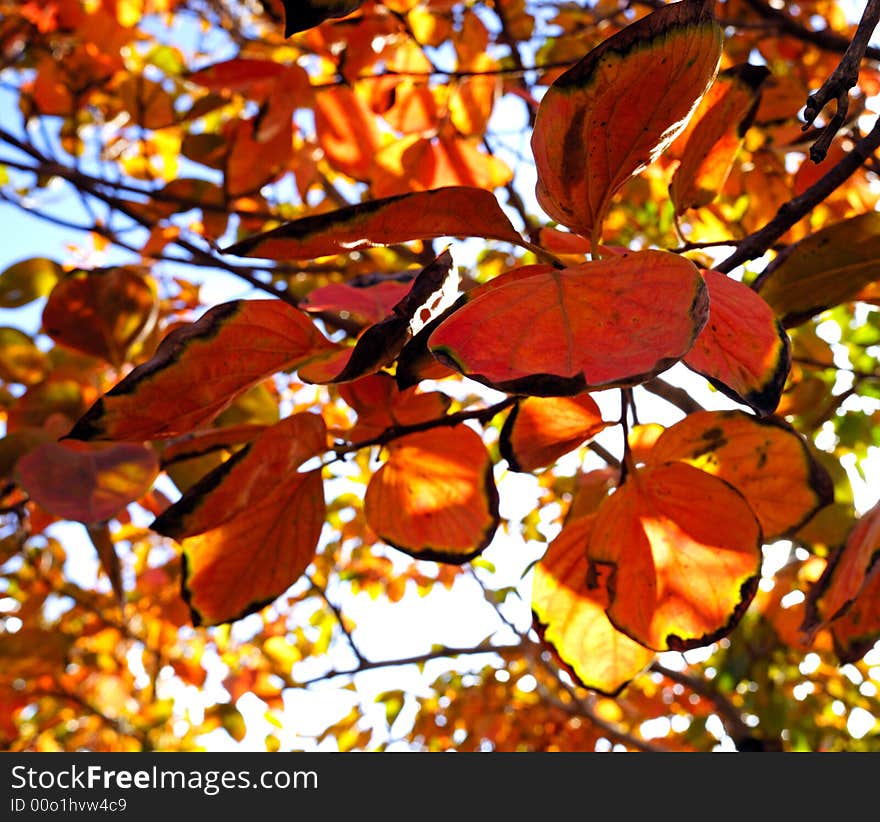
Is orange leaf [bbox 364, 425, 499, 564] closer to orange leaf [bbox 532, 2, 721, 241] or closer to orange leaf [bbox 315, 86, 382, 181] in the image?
orange leaf [bbox 532, 2, 721, 241]

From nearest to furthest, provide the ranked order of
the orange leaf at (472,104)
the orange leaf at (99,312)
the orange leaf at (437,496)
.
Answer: the orange leaf at (437,496) < the orange leaf at (99,312) < the orange leaf at (472,104)

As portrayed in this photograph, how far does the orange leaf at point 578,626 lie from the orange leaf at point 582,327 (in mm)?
298

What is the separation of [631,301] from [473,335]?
7 cm

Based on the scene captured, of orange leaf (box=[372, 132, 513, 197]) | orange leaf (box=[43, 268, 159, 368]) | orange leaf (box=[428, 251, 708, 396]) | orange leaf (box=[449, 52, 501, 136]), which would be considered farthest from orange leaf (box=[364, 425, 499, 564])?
orange leaf (box=[449, 52, 501, 136])

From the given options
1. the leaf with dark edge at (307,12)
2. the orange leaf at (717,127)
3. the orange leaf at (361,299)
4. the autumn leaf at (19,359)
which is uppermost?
the autumn leaf at (19,359)

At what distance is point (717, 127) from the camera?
0.59 meters

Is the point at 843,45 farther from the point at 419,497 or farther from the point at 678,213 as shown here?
the point at 419,497

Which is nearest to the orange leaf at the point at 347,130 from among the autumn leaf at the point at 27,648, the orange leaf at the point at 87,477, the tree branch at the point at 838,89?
the orange leaf at the point at 87,477

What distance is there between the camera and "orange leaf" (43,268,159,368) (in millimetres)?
940

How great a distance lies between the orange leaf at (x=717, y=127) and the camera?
1.94 feet

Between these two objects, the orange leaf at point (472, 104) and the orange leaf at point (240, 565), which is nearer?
the orange leaf at point (240, 565)

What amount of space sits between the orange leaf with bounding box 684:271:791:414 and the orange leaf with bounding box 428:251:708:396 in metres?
0.05

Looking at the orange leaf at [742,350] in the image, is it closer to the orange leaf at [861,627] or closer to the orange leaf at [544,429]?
the orange leaf at [544,429]

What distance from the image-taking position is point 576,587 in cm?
63
